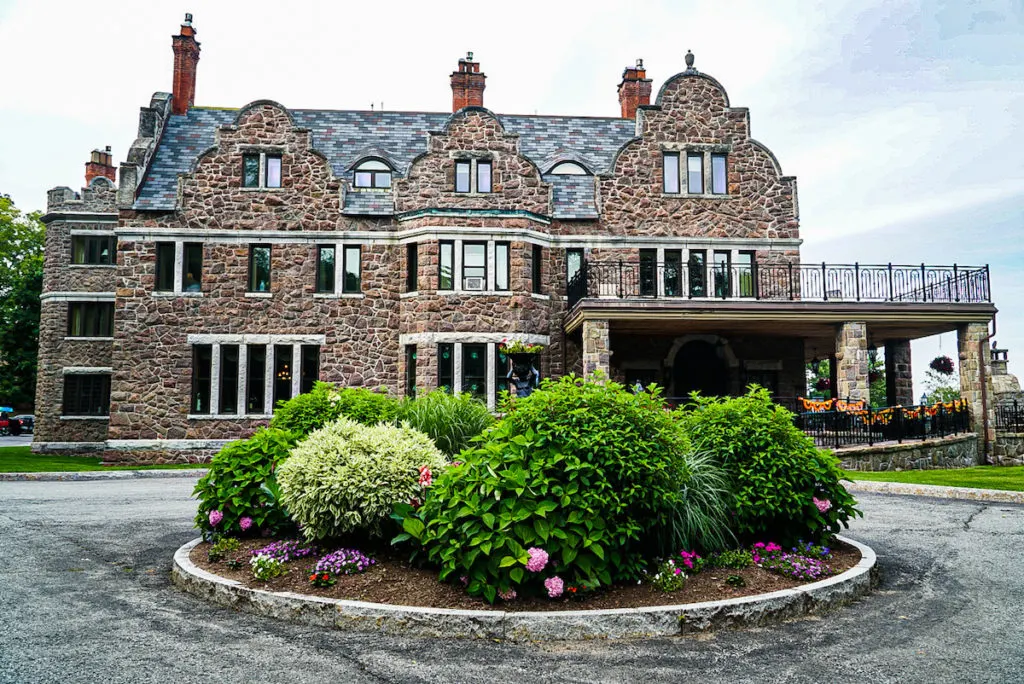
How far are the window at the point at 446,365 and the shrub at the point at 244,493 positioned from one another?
1378 centimetres

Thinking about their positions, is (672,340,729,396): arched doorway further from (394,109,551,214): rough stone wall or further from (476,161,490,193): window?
(476,161,490,193): window

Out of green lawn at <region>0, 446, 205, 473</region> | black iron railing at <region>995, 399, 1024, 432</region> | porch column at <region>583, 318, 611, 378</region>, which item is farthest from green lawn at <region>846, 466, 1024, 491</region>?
green lawn at <region>0, 446, 205, 473</region>

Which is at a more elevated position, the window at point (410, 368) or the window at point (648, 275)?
the window at point (648, 275)

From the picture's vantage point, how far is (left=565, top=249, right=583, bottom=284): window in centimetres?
2353

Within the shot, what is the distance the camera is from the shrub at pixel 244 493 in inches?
298

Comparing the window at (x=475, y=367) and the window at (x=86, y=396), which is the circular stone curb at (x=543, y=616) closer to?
the window at (x=475, y=367)

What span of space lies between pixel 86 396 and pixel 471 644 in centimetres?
2739

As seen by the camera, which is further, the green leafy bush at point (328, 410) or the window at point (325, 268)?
the window at point (325, 268)

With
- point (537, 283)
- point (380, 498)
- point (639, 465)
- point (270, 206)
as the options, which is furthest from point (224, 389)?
point (639, 465)

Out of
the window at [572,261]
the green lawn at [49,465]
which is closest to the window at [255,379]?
the green lawn at [49,465]

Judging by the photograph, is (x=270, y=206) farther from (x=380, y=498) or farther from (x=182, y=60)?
(x=380, y=498)

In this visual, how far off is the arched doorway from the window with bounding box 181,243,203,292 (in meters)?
15.6

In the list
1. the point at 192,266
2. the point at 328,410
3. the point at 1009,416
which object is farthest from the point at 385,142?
the point at 1009,416

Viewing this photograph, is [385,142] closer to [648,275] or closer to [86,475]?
[648,275]
